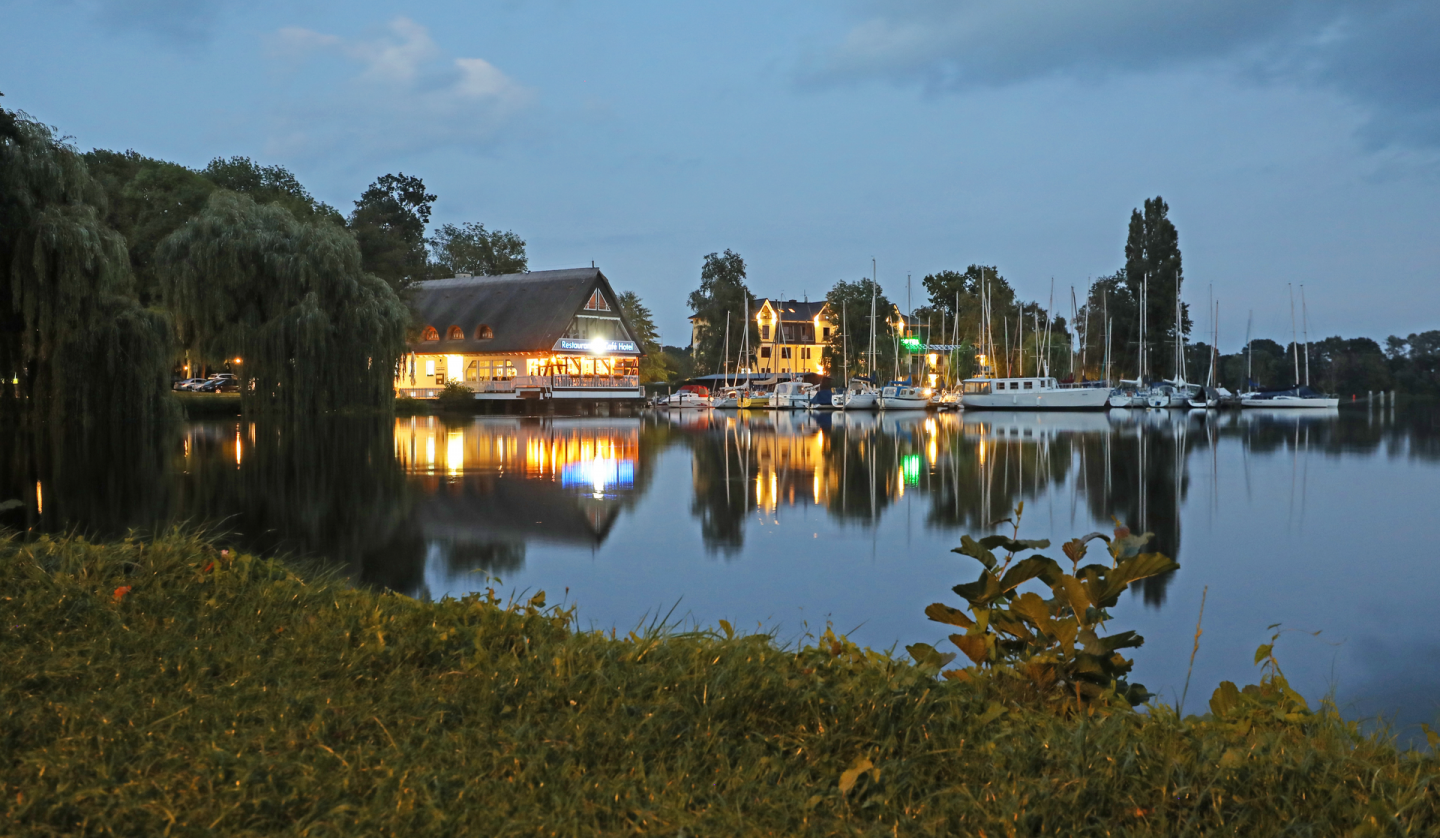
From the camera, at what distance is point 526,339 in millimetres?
62250

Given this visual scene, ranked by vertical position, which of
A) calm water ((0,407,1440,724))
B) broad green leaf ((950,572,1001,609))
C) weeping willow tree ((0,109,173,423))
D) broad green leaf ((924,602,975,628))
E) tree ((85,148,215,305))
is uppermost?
tree ((85,148,215,305))

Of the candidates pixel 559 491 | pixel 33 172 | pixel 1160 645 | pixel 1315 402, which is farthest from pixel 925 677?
pixel 1315 402

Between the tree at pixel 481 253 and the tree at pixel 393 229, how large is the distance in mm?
12451

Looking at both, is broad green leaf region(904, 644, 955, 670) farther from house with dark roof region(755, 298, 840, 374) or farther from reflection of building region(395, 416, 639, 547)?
house with dark roof region(755, 298, 840, 374)

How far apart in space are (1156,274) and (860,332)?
20.1m

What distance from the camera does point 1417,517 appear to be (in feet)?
45.9

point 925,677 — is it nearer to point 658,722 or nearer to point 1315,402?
point 658,722

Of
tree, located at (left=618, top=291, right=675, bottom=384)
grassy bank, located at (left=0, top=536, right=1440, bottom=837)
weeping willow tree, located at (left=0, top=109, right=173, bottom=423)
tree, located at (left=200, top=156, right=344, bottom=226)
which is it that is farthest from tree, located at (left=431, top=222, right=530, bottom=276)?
grassy bank, located at (left=0, top=536, right=1440, bottom=837)

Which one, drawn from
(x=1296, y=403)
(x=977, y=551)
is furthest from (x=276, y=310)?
(x=1296, y=403)

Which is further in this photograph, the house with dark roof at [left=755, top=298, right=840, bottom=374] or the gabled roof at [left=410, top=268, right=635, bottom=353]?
the house with dark roof at [left=755, top=298, right=840, bottom=374]

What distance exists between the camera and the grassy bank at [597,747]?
A: 305cm

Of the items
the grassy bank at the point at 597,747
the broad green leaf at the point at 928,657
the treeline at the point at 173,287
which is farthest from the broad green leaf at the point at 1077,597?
the treeline at the point at 173,287

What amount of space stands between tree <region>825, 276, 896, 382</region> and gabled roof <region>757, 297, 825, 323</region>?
18110mm

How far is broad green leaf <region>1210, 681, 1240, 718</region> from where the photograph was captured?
396 centimetres
